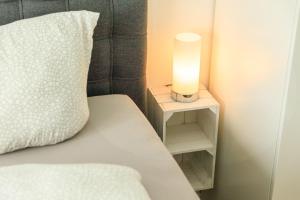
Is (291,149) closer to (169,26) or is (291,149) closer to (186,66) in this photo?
(186,66)

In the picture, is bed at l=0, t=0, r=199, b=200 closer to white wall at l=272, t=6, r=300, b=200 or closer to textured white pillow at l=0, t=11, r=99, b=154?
textured white pillow at l=0, t=11, r=99, b=154

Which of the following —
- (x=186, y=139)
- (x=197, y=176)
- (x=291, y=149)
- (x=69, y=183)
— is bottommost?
(x=197, y=176)

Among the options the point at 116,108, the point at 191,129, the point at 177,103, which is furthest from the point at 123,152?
the point at 191,129

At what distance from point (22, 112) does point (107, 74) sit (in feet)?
1.51

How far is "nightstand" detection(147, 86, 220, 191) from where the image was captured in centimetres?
190

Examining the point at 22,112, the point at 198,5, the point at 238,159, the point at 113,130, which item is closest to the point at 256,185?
the point at 238,159

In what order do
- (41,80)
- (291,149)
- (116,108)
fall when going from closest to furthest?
(41,80) < (291,149) < (116,108)

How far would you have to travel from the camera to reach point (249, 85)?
176 cm

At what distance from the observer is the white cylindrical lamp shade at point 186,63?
1827 mm

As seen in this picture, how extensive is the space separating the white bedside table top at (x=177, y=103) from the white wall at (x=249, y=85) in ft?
0.23

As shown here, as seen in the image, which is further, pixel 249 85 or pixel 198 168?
pixel 198 168

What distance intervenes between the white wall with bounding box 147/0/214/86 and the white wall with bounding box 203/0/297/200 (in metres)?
0.05

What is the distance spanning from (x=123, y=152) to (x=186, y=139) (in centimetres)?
56

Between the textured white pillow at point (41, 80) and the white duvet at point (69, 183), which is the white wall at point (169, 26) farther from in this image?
the white duvet at point (69, 183)
